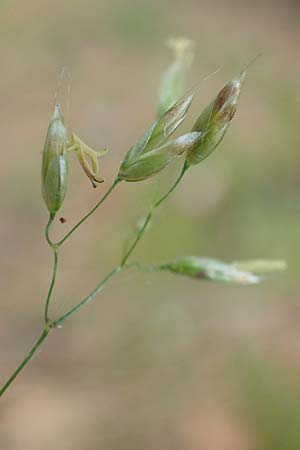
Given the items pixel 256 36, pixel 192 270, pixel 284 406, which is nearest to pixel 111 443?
pixel 284 406

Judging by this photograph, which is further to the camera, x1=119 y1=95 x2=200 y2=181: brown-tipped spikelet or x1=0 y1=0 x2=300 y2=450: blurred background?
x1=0 y1=0 x2=300 y2=450: blurred background

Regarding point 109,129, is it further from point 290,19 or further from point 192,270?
point 192,270

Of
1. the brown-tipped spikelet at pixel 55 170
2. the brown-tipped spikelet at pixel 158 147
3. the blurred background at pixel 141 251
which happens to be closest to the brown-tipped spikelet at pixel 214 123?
the brown-tipped spikelet at pixel 158 147

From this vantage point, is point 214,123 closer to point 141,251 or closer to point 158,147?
point 158,147

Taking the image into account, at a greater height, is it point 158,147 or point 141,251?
point 158,147

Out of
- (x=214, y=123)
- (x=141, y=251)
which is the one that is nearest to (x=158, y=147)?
(x=214, y=123)

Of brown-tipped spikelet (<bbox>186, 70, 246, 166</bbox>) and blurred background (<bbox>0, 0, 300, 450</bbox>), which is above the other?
brown-tipped spikelet (<bbox>186, 70, 246, 166</bbox>)

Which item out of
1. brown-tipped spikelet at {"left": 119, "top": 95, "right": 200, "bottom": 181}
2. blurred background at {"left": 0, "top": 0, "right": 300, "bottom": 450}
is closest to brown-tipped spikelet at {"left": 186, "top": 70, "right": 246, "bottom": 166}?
brown-tipped spikelet at {"left": 119, "top": 95, "right": 200, "bottom": 181}

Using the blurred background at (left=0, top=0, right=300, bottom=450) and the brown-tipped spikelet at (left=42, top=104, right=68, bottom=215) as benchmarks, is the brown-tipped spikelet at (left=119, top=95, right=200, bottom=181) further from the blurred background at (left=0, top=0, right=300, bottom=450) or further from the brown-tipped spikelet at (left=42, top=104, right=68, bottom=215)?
the blurred background at (left=0, top=0, right=300, bottom=450)
